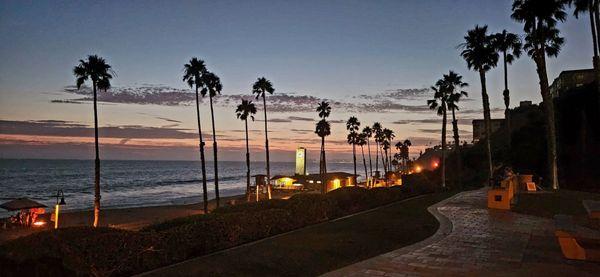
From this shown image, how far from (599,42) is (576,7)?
10.7 feet

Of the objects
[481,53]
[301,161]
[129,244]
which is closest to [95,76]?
[129,244]

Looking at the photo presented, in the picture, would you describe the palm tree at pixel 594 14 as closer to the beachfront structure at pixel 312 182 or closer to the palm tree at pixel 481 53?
the palm tree at pixel 481 53

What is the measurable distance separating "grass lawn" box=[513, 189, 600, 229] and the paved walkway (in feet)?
5.34

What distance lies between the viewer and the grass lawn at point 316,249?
849 cm

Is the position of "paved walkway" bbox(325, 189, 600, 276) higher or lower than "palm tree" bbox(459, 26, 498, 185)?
lower

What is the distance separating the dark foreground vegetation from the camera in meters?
7.35

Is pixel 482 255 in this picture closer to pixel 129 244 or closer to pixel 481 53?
pixel 129 244

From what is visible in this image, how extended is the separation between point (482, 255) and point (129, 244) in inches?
334

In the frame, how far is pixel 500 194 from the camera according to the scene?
57.9 feet

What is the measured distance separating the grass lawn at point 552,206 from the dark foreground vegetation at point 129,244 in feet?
34.7

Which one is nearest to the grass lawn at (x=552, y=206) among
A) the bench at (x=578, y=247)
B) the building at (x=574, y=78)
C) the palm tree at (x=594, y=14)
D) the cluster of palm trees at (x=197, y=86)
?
the bench at (x=578, y=247)

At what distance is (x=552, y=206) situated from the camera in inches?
673

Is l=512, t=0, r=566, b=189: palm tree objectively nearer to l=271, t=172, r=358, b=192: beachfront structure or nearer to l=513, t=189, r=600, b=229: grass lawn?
l=513, t=189, r=600, b=229: grass lawn

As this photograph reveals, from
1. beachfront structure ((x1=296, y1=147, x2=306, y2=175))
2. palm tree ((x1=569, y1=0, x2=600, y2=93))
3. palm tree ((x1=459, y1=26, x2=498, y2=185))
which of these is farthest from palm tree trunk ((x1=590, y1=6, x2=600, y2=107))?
beachfront structure ((x1=296, y1=147, x2=306, y2=175))
